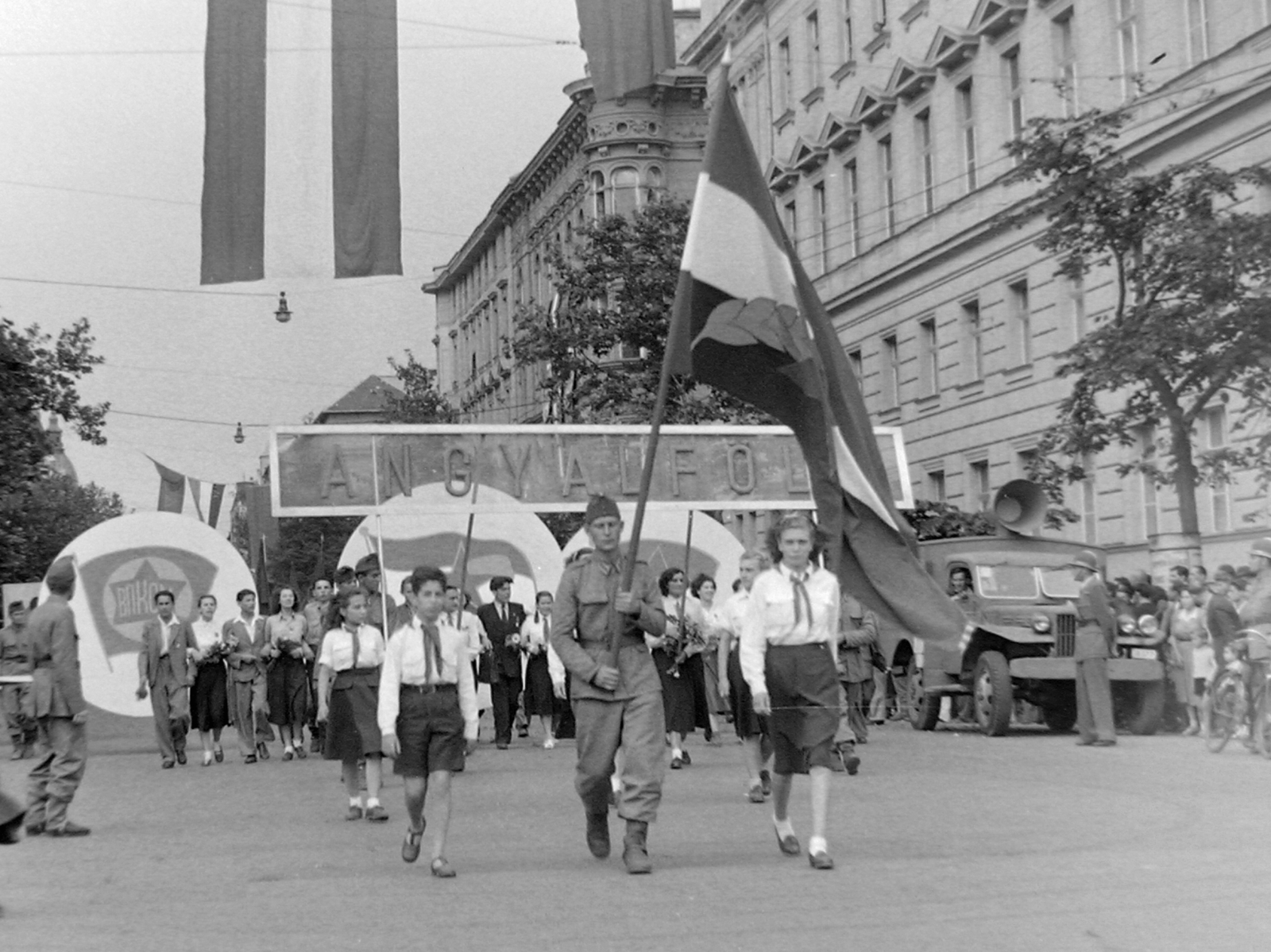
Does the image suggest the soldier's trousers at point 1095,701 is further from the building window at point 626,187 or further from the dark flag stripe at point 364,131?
the building window at point 626,187

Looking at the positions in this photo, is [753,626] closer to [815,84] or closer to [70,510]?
[815,84]

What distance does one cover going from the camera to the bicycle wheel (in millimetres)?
17984

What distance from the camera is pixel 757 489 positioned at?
2659 cm

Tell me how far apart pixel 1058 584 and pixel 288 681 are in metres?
8.69

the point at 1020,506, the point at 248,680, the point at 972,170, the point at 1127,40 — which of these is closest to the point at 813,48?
the point at 972,170

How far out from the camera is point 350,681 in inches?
562

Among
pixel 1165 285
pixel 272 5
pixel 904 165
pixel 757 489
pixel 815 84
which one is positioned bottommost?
pixel 757 489

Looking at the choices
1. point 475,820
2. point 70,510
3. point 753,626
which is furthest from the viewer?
point 70,510

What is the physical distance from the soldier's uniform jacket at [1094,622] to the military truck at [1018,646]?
343mm

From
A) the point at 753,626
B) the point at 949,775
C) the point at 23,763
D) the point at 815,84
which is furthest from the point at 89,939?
the point at 815,84

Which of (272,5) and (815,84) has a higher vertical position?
(815,84)

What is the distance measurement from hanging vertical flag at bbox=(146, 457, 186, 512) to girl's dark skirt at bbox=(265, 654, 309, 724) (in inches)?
620

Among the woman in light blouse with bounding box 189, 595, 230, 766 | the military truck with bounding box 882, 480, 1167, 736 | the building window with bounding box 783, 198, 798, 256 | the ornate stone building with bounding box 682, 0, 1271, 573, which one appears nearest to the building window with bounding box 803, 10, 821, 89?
the ornate stone building with bounding box 682, 0, 1271, 573

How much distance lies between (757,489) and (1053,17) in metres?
11.8
